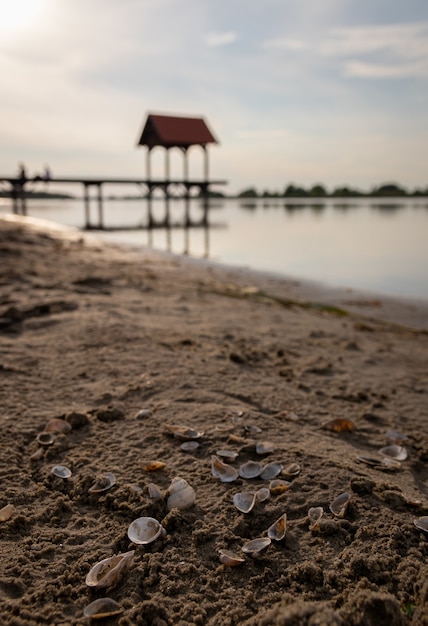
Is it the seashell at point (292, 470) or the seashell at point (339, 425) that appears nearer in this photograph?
the seashell at point (292, 470)

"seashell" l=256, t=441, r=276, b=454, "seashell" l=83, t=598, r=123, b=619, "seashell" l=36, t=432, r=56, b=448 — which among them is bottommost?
"seashell" l=83, t=598, r=123, b=619

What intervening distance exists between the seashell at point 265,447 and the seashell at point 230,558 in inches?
27.9

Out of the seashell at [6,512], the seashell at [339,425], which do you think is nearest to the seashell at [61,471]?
the seashell at [6,512]

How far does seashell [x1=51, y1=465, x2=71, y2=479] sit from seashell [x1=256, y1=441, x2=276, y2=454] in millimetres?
933

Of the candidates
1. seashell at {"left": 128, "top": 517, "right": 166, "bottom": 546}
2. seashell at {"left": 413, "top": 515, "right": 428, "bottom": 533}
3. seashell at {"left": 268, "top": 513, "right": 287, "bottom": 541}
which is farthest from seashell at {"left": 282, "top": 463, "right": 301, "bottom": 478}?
seashell at {"left": 128, "top": 517, "right": 166, "bottom": 546}

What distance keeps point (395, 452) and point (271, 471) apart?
83cm

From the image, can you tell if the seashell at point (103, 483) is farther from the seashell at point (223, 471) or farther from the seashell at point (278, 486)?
the seashell at point (278, 486)

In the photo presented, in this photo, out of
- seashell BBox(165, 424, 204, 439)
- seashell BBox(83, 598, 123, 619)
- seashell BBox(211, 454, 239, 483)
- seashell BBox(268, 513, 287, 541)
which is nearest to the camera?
seashell BBox(83, 598, 123, 619)

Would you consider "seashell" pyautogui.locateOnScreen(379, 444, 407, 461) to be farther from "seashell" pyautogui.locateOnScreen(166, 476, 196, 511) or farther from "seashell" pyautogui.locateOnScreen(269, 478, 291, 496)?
"seashell" pyautogui.locateOnScreen(166, 476, 196, 511)

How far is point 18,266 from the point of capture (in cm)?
763

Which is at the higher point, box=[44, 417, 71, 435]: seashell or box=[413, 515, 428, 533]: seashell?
box=[44, 417, 71, 435]: seashell

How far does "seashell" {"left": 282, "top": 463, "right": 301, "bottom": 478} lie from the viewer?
221 centimetres

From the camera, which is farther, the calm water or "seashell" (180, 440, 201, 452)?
the calm water

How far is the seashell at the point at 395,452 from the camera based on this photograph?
8.51 feet
